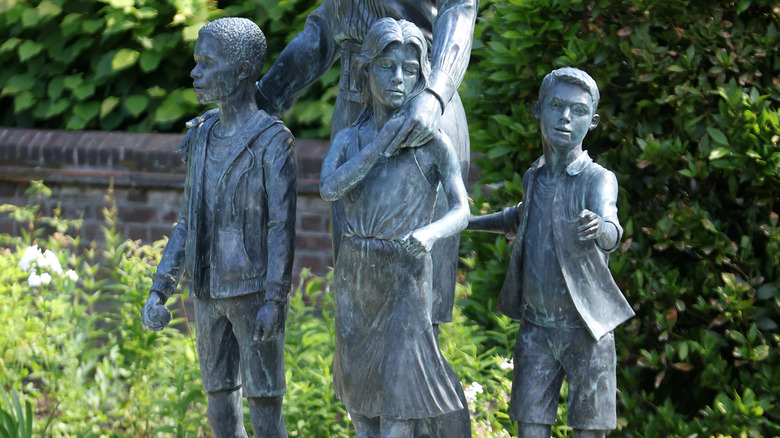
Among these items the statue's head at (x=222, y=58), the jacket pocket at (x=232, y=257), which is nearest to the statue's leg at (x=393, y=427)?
the jacket pocket at (x=232, y=257)

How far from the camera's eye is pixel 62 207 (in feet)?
22.3

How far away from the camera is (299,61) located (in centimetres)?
340

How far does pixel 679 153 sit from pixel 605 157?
33 cm

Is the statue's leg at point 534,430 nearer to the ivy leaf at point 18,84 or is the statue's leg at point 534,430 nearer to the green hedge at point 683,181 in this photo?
the green hedge at point 683,181

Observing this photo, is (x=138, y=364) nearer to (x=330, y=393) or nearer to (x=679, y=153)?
(x=330, y=393)

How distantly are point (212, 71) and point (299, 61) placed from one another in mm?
383

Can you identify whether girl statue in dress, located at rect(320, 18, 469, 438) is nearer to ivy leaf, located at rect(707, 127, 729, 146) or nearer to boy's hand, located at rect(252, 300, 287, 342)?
boy's hand, located at rect(252, 300, 287, 342)

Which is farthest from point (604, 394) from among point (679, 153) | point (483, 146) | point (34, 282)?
point (34, 282)

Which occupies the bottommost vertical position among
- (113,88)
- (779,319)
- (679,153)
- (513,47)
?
(779,319)

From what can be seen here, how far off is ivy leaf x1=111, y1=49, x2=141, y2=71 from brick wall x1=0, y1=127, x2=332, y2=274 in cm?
47

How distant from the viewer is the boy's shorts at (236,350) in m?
3.16

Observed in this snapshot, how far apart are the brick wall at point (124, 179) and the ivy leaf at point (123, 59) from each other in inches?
18.4

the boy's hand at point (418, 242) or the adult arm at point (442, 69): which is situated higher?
the adult arm at point (442, 69)

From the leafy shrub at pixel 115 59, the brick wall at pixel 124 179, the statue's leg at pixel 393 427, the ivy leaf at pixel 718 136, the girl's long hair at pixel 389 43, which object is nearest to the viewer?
the girl's long hair at pixel 389 43
